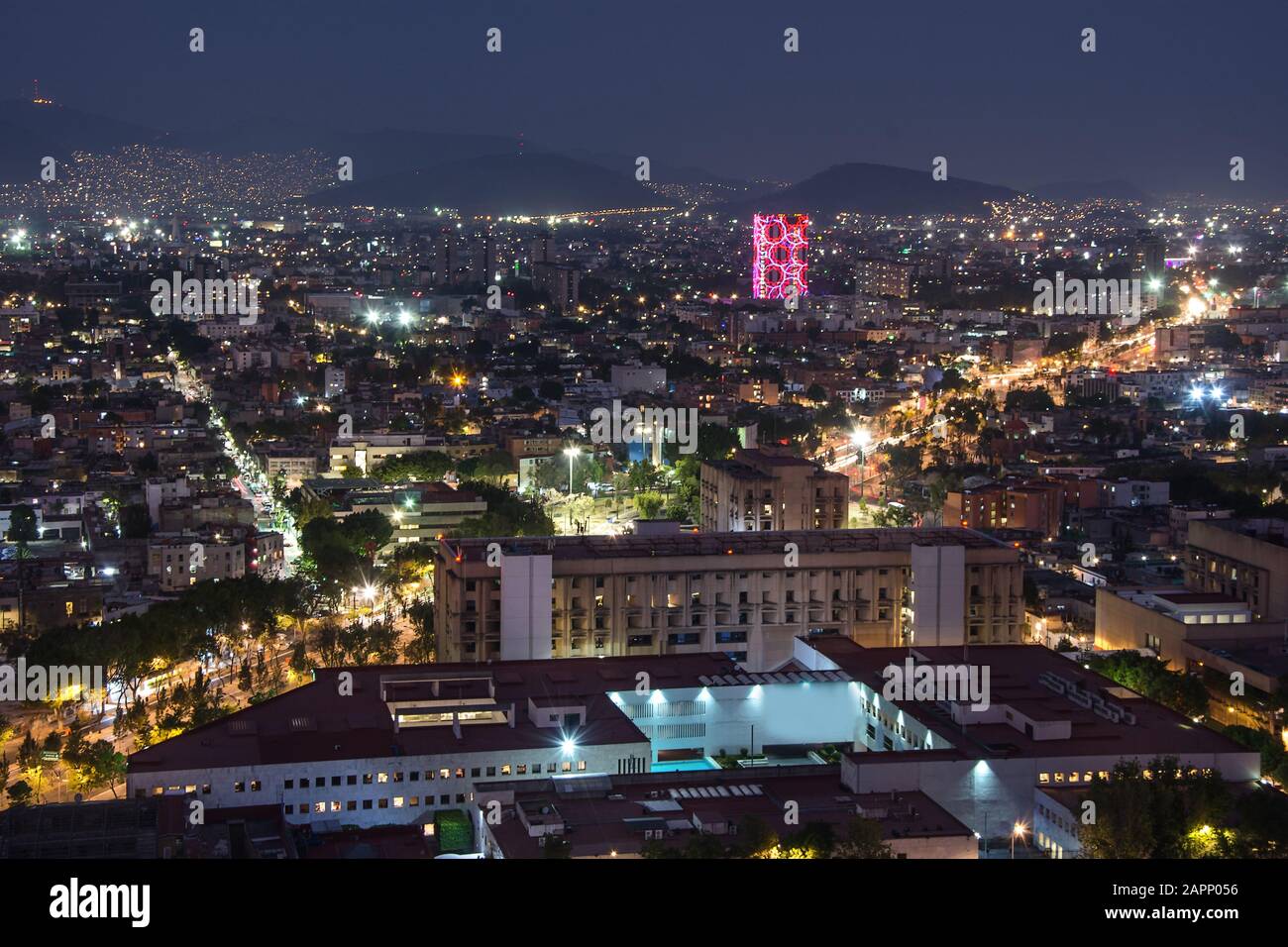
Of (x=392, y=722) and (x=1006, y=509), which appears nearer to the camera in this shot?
(x=392, y=722)

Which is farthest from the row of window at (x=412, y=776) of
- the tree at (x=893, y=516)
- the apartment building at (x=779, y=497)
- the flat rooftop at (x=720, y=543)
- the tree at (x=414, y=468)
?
the tree at (x=414, y=468)

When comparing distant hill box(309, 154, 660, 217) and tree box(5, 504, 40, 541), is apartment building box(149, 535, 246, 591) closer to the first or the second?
tree box(5, 504, 40, 541)

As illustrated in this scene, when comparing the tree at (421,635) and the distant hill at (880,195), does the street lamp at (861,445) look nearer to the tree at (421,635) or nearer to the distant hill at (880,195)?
the tree at (421,635)

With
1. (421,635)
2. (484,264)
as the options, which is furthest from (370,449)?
(484,264)

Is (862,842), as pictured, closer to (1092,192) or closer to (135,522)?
(135,522)

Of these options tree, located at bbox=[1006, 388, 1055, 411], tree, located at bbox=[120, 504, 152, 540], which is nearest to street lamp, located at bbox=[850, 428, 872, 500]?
tree, located at bbox=[1006, 388, 1055, 411]

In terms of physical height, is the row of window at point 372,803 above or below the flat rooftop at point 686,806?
below

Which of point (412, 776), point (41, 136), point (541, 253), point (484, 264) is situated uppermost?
point (41, 136)
